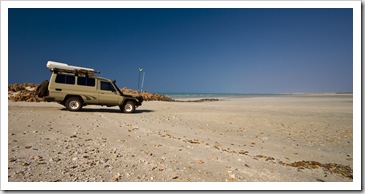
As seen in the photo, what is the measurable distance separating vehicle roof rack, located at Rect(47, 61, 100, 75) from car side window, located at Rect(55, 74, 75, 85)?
265 mm

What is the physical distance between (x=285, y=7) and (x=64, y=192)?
5.73 m

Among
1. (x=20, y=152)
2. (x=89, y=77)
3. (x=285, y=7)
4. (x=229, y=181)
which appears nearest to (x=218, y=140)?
(x=229, y=181)

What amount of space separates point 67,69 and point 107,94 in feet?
7.73

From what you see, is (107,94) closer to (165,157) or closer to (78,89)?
(78,89)

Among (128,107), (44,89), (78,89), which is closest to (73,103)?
(78,89)

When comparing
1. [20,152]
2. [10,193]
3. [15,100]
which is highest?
[15,100]

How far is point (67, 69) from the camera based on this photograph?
10.6 metres

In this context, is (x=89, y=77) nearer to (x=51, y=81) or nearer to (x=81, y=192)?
(x=51, y=81)

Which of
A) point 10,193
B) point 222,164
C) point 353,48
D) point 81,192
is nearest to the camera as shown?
point 81,192

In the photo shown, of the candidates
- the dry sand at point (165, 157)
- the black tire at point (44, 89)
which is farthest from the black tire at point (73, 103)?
the dry sand at point (165, 157)

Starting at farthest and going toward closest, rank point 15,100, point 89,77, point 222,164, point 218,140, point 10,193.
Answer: point 15,100
point 89,77
point 218,140
point 222,164
point 10,193

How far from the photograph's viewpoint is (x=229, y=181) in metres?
3.37

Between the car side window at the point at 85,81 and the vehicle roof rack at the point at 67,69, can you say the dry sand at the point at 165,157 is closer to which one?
the vehicle roof rack at the point at 67,69

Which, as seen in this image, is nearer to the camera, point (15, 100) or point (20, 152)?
point (20, 152)
